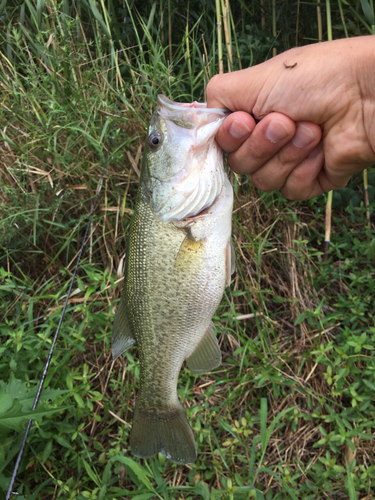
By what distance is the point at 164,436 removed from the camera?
156 centimetres

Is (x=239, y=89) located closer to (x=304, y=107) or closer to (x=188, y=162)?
(x=304, y=107)

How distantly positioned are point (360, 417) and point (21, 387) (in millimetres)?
1987

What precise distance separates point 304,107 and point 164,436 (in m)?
1.60

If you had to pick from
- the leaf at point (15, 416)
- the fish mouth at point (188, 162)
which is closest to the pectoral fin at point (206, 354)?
the fish mouth at point (188, 162)

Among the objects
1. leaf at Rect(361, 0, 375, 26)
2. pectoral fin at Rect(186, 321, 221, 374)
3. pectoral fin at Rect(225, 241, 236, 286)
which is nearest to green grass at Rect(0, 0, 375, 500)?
leaf at Rect(361, 0, 375, 26)

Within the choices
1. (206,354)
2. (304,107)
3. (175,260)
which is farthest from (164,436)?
(304,107)

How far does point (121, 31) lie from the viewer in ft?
10.2

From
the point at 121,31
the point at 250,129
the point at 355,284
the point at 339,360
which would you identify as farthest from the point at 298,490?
the point at 121,31

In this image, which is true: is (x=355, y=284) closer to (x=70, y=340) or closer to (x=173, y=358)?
(x=173, y=358)

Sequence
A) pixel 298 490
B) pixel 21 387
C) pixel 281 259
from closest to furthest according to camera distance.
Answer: pixel 21 387 < pixel 298 490 < pixel 281 259

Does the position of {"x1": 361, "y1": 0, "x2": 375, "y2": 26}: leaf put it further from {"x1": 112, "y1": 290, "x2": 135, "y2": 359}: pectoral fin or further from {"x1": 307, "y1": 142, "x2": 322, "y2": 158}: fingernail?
{"x1": 112, "y1": 290, "x2": 135, "y2": 359}: pectoral fin

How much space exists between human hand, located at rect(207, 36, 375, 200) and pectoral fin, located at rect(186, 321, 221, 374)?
0.84m

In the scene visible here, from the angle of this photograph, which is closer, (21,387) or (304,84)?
(304,84)

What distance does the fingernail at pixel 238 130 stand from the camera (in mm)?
1454
